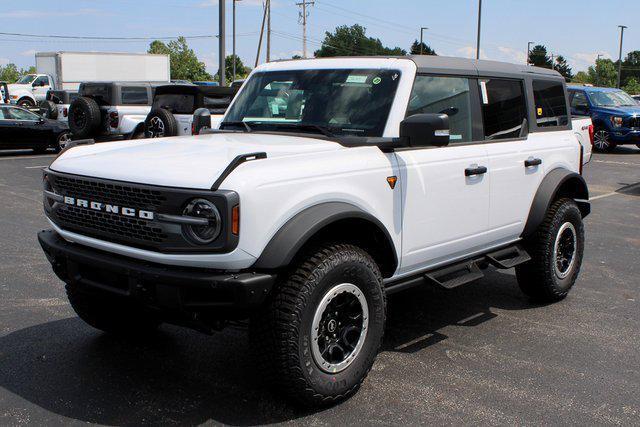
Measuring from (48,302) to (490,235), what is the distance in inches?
138

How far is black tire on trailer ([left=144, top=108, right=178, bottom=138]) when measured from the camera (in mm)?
13906

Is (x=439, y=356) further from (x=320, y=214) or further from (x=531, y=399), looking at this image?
(x=320, y=214)

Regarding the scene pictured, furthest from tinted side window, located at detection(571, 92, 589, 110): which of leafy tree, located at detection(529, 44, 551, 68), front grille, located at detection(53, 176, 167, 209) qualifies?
leafy tree, located at detection(529, 44, 551, 68)

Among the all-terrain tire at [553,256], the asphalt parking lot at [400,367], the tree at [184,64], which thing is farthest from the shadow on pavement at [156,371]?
the tree at [184,64]

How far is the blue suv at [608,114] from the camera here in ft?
67.8

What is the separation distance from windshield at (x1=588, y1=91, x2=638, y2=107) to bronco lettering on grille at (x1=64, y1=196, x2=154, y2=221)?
20.1 metres

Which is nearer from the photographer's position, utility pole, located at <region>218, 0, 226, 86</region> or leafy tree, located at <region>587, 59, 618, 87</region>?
utility pole, located at <region>218, 0, 226, 86</region>

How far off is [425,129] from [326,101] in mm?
916

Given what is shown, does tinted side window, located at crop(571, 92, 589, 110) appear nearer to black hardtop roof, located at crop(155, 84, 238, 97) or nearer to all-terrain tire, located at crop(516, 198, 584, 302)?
black hardtop roof, located at crop(155, 84, 238, 97)

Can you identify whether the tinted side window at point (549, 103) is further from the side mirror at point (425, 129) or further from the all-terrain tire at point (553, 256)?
the side mirror at point (425, 129)

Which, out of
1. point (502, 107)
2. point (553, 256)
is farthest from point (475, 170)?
point (553, 256)

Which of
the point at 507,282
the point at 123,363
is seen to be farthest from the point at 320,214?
the point at 507,282

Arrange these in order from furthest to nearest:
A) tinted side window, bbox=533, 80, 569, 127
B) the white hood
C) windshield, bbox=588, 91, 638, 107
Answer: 1. windshield, bbox=588, 91, 638, 107
2. tinted side window, bbox=533, 80, 569, 127
3. the white hood

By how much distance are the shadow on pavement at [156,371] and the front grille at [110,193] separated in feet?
3.60
